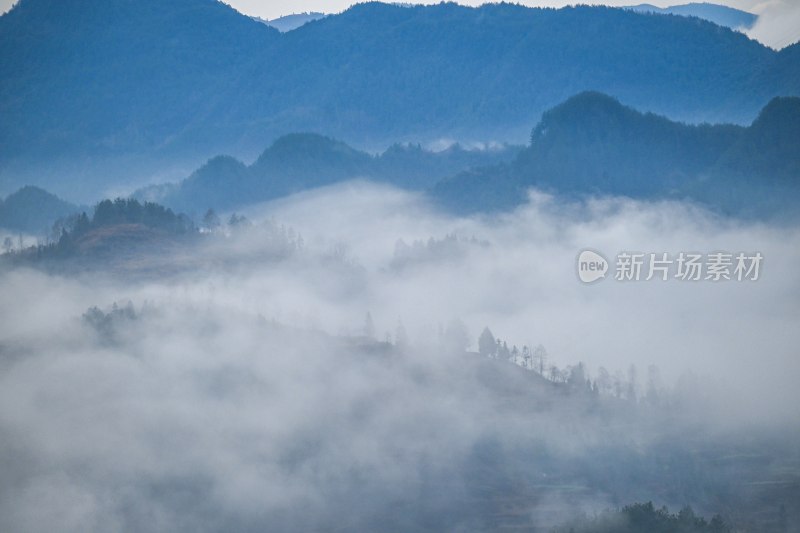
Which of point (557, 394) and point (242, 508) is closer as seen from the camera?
point (242, 508)

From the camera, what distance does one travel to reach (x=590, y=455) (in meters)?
175

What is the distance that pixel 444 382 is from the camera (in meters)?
196

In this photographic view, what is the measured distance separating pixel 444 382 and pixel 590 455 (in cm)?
3187

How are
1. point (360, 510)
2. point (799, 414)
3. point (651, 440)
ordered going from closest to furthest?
point (360, 510) → point (651, 440) → point (799, 414)

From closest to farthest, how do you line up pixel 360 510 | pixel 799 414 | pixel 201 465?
pixel 360 510 → pixel 201 465 → pixel 799 414

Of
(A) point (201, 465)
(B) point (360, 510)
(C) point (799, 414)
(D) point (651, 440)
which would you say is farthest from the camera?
(C) point (799, 414)

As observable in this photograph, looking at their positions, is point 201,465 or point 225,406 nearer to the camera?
point 201,465

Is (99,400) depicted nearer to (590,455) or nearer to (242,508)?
(242,508)

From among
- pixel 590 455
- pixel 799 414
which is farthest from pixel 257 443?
pixel 799 414

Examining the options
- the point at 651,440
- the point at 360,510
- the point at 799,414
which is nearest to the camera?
the point at 360,510

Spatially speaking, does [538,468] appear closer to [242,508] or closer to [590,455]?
[590,455]

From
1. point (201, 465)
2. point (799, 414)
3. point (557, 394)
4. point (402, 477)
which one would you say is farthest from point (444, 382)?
point (799, 414)

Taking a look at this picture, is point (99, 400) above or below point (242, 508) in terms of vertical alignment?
above

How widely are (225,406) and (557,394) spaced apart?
58.9m
